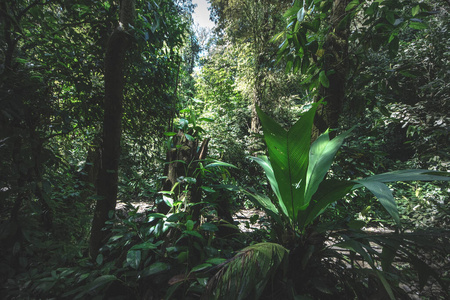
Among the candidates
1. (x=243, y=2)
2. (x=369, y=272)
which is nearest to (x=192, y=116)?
(x=369, y=272)

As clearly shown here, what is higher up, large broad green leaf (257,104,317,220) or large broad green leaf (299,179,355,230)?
large broad green leaf (257,104,317,220)

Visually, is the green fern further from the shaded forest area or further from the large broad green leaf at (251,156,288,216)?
the large broad green leaf at (251,156,288,216)

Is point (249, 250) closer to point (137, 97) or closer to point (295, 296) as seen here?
point (295, 296)

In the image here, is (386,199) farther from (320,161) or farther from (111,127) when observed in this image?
(111,127)

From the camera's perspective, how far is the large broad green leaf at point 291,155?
753 millimetres

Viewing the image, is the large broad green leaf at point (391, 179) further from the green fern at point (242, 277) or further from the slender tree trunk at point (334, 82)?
the slender tree trunk at point (334, 82)

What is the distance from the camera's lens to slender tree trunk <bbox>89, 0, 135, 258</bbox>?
1.15 meters

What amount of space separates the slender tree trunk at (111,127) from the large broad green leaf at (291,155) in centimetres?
89

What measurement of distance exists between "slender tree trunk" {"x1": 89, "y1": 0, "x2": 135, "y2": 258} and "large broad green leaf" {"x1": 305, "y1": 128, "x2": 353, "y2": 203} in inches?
41.6

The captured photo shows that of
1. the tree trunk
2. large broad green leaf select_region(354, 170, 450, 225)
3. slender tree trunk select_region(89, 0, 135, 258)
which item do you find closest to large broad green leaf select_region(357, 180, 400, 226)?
large broad green leaf select_region(354, 170, 450, 225)

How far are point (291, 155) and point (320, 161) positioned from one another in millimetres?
164

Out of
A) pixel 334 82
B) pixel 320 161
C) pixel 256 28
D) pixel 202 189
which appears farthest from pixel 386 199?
pixel 256 28

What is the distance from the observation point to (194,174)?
1.15 metres

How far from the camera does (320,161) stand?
846mm
